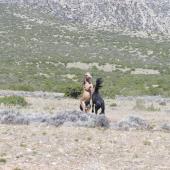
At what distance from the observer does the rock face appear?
3789 inches

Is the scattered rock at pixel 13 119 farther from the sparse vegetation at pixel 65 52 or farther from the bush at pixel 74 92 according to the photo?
the sparse vegetation at pixel 65 52

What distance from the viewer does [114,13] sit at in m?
98.5

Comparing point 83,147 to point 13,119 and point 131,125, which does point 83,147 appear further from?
point 13,119

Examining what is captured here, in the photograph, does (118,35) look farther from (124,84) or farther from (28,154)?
(28,154)

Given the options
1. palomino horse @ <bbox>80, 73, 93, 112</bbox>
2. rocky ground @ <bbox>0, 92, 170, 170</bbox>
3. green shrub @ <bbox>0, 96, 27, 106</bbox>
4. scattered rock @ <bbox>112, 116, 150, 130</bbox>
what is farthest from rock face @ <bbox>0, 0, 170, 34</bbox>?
rocky ground @ <bbox>0, 92, 170, 170</bbox>

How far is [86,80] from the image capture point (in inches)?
748

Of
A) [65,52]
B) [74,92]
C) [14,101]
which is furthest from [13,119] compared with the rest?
[65,52]

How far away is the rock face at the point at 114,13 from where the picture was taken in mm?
96250

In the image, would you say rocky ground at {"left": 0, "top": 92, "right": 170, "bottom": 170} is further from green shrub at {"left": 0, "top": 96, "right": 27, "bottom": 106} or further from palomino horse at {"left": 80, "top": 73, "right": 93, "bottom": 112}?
green shrub at {"left": 0, "top": 96, "right": 27, "bottom": 106}

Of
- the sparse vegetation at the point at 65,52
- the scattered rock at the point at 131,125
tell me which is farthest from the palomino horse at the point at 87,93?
the sparse vegetation at the point at 65,52

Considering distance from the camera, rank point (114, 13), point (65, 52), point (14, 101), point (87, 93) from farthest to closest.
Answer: point (114, 13) < point (65, 52) < point (14, 101) < point (87, 93)

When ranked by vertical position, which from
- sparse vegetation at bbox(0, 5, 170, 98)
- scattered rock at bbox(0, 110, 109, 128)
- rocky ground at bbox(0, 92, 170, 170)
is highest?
rocky ground at bbox(0, 92, 170, 170)

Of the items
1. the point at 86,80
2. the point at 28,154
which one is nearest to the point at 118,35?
the point at 86,80

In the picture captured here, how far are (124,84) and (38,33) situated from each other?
3815cm
